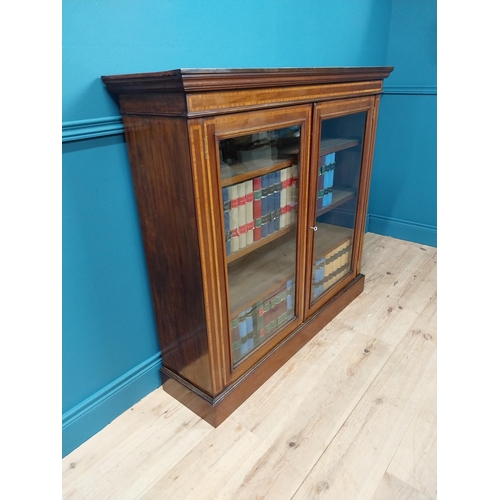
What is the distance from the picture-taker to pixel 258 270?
5.12 feet

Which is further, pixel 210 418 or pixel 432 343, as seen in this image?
pixel 432 343

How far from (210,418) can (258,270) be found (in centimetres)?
60

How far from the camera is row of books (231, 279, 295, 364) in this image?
1.43 meters

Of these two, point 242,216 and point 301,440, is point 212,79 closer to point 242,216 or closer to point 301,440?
point 242,216

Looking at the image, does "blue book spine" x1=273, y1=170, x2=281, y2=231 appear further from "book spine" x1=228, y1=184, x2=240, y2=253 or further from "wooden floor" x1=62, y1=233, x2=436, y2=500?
"wooden floor" x1=62, y1=233, x2=436, y2=500

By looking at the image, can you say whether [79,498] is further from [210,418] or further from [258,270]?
[258,270]

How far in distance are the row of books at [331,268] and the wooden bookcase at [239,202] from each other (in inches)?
0.4

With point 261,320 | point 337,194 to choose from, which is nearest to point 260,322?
point 261,320

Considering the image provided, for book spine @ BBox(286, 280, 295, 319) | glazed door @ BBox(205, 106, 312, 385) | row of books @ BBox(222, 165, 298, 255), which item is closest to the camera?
glazed door @ BBox(205, 106, 312, 385)

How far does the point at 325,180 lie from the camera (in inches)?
67.1

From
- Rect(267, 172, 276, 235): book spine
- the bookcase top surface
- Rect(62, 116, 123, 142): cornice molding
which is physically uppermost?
the bookcase top surface

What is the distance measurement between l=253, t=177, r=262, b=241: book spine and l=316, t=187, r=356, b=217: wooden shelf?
0.45 metres

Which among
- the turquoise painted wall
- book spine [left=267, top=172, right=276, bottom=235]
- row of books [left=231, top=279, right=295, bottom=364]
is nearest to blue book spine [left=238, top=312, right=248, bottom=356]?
row of books [left=231, top=279, right=295, bottom=364]
